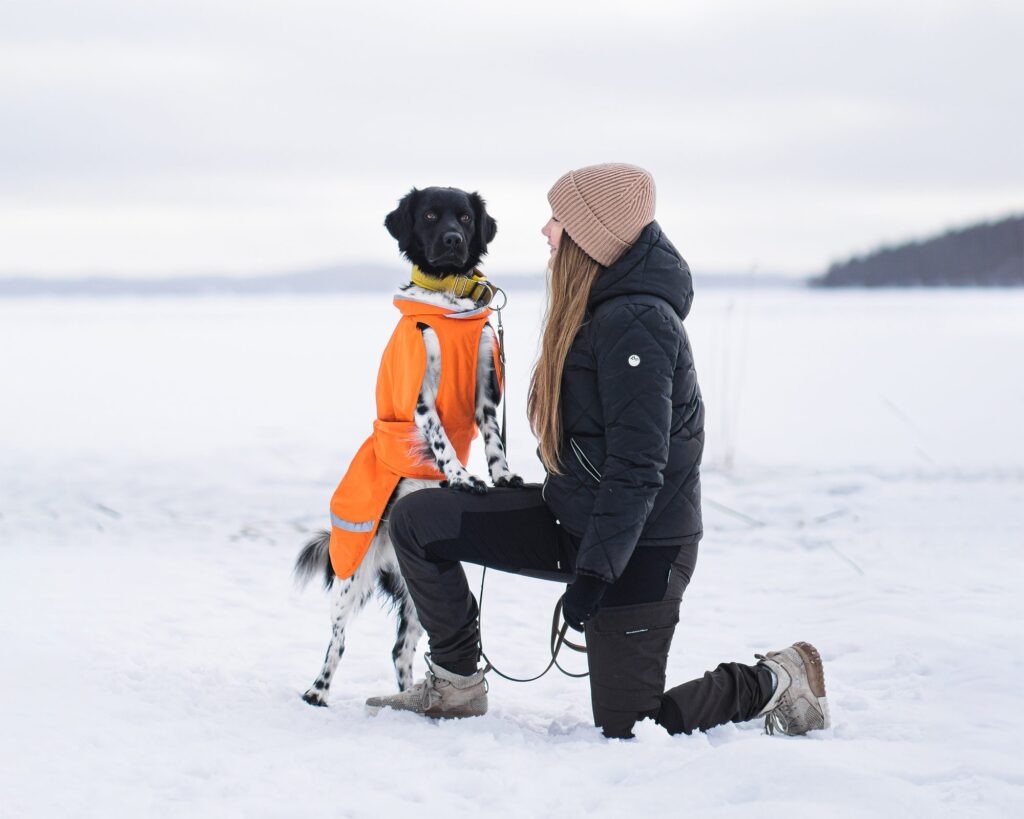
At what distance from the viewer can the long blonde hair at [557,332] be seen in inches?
103

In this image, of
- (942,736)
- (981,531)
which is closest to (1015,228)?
(981,531)

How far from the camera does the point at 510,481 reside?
2.97 m

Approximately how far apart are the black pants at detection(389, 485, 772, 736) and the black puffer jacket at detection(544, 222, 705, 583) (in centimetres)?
9

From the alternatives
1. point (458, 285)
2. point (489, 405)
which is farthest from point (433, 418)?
point (458, 285)

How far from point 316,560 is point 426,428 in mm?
653

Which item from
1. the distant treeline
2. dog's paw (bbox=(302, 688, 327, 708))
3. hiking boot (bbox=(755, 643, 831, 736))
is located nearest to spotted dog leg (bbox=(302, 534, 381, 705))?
dog's paw (bbox=(302, 688, 327, 708))

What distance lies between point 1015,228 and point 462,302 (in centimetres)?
3473

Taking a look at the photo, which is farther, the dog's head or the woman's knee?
the dog's head

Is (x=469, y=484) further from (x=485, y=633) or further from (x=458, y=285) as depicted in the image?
(x=485, y=633)

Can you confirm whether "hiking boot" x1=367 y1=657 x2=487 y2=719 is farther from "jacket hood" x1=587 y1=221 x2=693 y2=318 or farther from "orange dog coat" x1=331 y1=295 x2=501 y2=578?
"jacket hood" x1=587 y1=221 x2=693 y2=318

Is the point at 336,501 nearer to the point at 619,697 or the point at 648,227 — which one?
the point at 619,697

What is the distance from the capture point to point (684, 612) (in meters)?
4.23

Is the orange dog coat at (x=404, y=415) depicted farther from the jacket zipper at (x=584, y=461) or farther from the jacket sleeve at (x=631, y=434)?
the jacket sleeve at (x=631, y=434)

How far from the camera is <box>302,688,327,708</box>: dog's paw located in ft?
10.1
